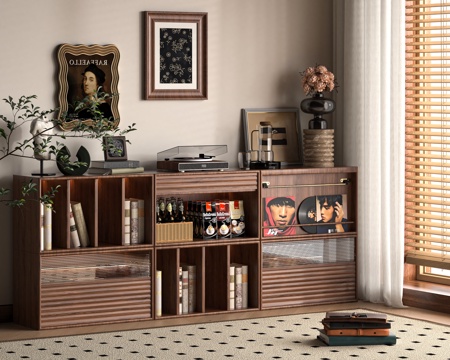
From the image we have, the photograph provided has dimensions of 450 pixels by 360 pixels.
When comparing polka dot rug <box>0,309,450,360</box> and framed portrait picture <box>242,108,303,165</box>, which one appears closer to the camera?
polka dot rug <box>0,309,450,360</box>

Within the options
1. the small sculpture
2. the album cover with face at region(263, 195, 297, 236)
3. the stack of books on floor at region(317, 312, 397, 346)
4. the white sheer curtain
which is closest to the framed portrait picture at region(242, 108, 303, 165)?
the white sheer curtain

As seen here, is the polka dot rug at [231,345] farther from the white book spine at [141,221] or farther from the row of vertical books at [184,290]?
the white book spine at [141,221]

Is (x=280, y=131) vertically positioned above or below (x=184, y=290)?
above

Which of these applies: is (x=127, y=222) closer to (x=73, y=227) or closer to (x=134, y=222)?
(x=134, y=222)

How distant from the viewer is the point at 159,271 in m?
6.02

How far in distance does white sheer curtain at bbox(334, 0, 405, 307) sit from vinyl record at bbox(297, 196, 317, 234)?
0.38 metres

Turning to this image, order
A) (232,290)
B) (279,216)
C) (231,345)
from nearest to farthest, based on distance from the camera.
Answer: (231,345)
(232,290)
(279,216)

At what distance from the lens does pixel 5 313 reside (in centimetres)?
590

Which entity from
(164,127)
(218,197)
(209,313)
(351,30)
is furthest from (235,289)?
(351,30)

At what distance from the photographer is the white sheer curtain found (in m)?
6.38

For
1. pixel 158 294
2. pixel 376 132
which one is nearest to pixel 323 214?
pixel 376 132

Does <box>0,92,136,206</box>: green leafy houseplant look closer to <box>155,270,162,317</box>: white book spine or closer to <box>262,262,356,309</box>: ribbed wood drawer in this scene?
<box>155,270,162,317</box>: white book spine

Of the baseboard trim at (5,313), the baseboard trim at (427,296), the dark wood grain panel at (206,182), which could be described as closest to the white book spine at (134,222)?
the dark wood grain panel at (206,182)

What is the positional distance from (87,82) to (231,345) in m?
1.97
